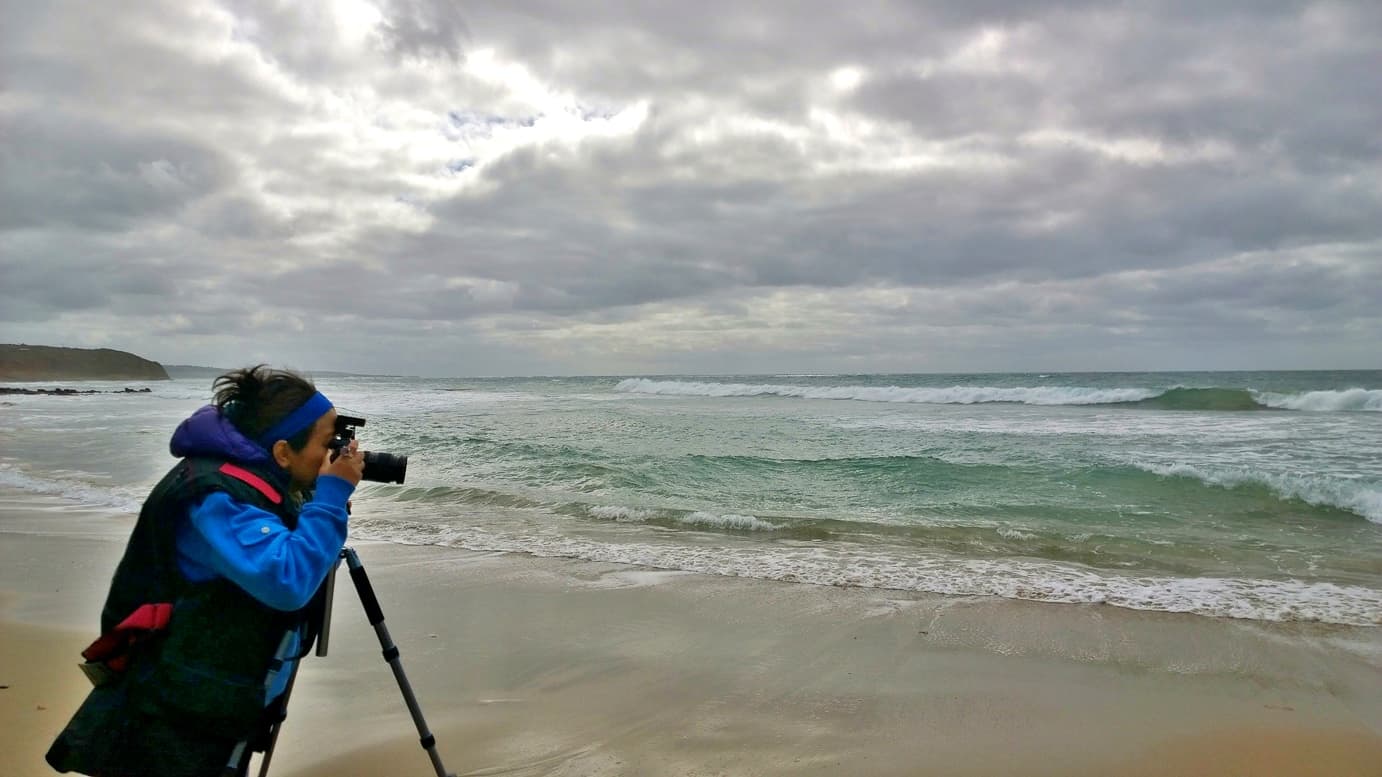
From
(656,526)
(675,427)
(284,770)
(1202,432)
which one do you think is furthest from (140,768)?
(1202,432)

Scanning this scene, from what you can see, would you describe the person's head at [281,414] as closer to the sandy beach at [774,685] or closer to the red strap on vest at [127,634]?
the red strap on vest at [127,634]

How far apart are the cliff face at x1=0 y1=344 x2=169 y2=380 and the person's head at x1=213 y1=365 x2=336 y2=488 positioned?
11113 centimetres

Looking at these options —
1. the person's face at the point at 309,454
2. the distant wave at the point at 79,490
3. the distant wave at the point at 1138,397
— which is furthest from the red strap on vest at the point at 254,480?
the distant wave at the point at 1138,397

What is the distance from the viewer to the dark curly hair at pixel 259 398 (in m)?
2.13

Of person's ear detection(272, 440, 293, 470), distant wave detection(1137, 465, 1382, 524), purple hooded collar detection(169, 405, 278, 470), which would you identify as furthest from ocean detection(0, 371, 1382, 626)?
purple hooded collar detection(169, 405, 278, 470)

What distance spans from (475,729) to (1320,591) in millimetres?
6919

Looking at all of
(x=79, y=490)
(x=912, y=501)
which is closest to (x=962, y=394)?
(x=912, y=501)

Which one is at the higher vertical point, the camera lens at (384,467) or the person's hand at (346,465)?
the person's hand at (346,465)

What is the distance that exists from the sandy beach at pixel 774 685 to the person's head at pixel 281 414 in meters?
1.91

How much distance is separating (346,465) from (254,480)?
9.3 inches

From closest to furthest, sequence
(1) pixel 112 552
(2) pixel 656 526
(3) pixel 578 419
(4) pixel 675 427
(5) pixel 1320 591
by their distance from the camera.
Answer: (5) pixel 1320 591 → (1) pixel 112 552 → (2) pixel 656 526 → (4) pixel 675 427 → (3) pixel 578 419

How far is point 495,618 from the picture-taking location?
565 centimetres

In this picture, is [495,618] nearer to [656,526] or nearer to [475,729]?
[475,729]

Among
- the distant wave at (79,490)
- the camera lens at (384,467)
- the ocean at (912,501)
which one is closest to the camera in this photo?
the camera lens at (384,467)
